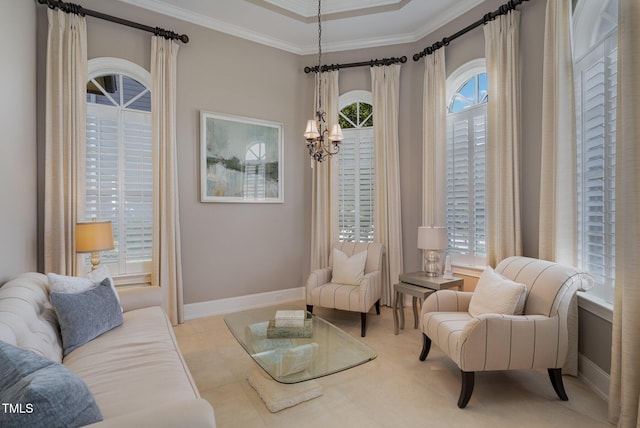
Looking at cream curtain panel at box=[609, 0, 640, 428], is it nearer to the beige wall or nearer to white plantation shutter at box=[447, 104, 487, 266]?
white plantation shutter at box=[447, 104, 487, 266]

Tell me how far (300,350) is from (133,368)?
0.97 m

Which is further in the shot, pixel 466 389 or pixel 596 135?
pixel 596 135

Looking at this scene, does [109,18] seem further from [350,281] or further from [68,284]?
[350,281]

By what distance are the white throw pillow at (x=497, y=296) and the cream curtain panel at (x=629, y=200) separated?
1.82 feet

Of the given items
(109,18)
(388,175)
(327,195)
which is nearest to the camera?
(109,18)

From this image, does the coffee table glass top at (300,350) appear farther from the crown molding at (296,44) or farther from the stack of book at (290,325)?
the crown molding at (296,44)

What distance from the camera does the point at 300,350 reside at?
2107mm

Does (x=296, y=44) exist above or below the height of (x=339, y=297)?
above

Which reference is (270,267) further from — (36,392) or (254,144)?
(36,392)

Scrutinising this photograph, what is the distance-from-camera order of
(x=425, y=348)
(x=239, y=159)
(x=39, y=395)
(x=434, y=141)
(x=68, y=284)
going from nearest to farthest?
(x=39, y=395) < (x=68, y=284) < (x=425, y=348) < (x=434, y=141) < (x=239, y=159)

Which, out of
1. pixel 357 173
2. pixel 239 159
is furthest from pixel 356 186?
pixel 239 159

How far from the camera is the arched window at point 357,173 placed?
4.46 m

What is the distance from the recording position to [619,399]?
75.1 inches

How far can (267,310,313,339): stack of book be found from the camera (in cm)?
235
